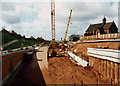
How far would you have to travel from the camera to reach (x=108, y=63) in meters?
10.7

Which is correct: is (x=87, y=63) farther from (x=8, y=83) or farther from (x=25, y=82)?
(x=8, y=83)

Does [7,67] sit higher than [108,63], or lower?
lower

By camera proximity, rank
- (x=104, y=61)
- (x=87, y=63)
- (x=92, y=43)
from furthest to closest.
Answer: (x=92, y=43), (x=87, y=63), (x=104, y=61)

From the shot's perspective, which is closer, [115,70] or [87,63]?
[115,70]

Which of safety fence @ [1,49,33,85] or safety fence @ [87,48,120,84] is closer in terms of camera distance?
safety fence @ [87,48,120,84]

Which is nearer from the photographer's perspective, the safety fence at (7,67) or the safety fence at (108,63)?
the safety fence at (108,63)

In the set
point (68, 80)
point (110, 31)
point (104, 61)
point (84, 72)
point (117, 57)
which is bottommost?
point (68, 80)

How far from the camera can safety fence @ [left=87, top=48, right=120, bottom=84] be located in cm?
956

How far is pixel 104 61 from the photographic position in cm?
1141

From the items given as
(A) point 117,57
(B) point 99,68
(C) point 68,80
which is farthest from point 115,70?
(C) point 68,80

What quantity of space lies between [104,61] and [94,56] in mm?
2035

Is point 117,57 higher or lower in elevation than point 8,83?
higher

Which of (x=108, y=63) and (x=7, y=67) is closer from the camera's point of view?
(x=108, y=63)

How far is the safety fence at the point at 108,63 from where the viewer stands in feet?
31.4
